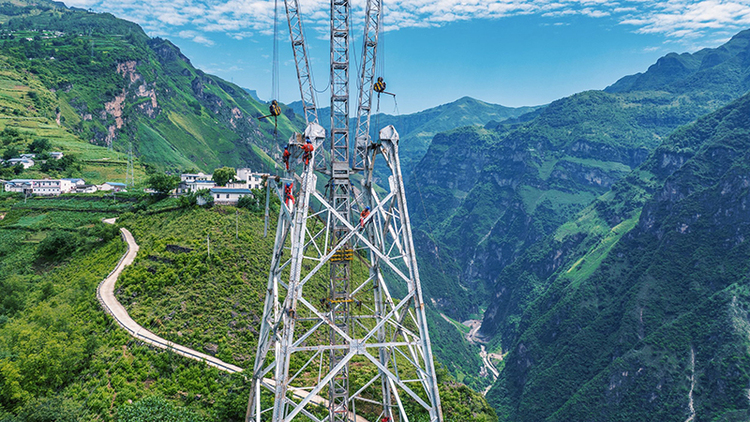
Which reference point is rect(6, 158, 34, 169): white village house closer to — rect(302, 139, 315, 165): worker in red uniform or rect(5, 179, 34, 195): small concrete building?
rect(5, 179, 34, 195): small concrete building

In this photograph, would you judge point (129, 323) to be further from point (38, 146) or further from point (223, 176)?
point (38, 146)

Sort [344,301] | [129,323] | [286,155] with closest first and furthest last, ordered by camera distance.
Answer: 1. [286,155]
2. [344,301]
3. [129,323]

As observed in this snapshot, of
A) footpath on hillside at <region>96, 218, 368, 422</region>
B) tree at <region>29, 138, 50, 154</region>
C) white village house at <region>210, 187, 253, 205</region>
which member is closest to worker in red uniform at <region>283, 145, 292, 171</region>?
footpath on hillside at <region>96, 218, 368, 422</region>

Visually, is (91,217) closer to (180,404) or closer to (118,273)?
(118,273)

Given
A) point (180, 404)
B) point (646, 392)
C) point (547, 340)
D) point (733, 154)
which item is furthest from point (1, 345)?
point (733, 154)

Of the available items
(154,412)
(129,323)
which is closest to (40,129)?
(129,323)

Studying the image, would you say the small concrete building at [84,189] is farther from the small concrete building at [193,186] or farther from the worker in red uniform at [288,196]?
the worker in red uniform at [288,196]

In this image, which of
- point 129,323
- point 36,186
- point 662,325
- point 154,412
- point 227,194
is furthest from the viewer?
point 662,325

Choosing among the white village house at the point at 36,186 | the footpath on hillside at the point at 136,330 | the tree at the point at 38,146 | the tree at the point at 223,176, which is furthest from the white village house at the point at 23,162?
the footpath on hillside at the point at 136,330
